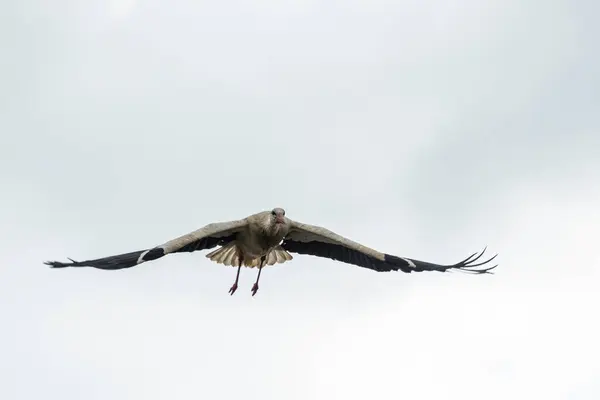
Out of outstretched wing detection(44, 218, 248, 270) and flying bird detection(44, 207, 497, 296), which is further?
flying bird detection(44, 207, 497, 296)

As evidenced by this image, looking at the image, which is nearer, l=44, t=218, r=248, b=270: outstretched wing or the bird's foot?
l=44, t=218, r=248, b=270: outstretched wing

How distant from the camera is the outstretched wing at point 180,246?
50.2 feet

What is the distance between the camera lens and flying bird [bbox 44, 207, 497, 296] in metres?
17.7

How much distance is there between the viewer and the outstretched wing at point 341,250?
1861 centimetres

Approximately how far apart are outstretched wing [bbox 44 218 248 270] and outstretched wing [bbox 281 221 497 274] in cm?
116

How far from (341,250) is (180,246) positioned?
334cm

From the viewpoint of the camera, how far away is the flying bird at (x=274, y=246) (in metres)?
17.7

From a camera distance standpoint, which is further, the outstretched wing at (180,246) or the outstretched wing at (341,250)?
the outstretched wing at (341,250)

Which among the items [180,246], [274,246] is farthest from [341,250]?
[180,246]

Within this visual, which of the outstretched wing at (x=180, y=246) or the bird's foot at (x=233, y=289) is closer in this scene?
the outstretched wing at (x=180, y=246)

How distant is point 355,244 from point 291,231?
1.12 metres

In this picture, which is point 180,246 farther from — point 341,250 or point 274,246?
point 341,250

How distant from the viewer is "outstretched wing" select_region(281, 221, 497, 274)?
18.6 meters

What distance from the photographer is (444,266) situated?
18.1m
